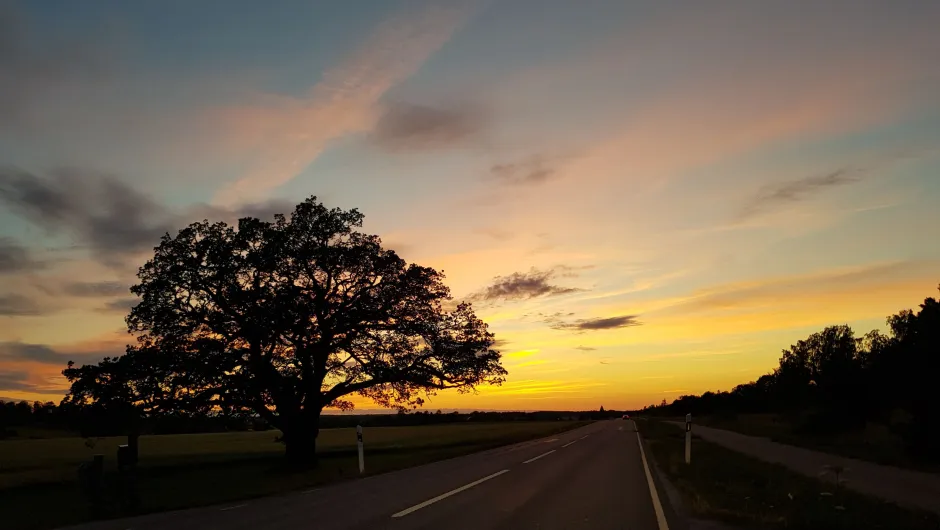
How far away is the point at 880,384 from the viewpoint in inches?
1977

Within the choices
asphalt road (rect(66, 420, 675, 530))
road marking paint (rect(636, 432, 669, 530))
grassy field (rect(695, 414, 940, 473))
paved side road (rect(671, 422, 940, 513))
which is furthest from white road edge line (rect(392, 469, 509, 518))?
grassy field (rect(695, 414, 940, 473))

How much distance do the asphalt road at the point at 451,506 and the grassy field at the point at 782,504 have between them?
1.07 metres

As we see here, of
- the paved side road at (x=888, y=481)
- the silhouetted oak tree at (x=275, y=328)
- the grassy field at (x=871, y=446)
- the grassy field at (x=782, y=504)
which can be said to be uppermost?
the silhouetted oak tree at (x=275, y=328)

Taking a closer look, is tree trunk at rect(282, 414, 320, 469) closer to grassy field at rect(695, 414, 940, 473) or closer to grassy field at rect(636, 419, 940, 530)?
grassy field at rect(636, 419, 940, 530)

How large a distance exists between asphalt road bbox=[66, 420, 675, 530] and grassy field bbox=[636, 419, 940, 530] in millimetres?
1067

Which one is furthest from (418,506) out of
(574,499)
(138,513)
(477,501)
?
(138,513)

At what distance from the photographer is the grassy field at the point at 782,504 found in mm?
11079

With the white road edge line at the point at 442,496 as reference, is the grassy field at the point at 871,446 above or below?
below

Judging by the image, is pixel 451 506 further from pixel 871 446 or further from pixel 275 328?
pixel 871 446

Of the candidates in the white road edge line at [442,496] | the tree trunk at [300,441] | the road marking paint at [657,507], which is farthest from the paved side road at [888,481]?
the tree trunk at [300,441]

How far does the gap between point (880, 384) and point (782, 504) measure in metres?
45.1

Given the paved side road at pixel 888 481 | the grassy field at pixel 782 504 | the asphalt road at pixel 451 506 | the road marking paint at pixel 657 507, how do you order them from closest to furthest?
the road marking paint at pixel 657 507 → the asphalt road at pixel 451 506 → the grassy field at pixel 782 504 → the paved side road at pixel 888 481

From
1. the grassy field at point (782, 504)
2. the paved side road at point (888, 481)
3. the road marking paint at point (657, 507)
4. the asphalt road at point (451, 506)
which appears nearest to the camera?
the road marking paint at point (657, 507)

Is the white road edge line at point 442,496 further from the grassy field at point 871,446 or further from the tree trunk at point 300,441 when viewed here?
the grassy field at point 871,446
